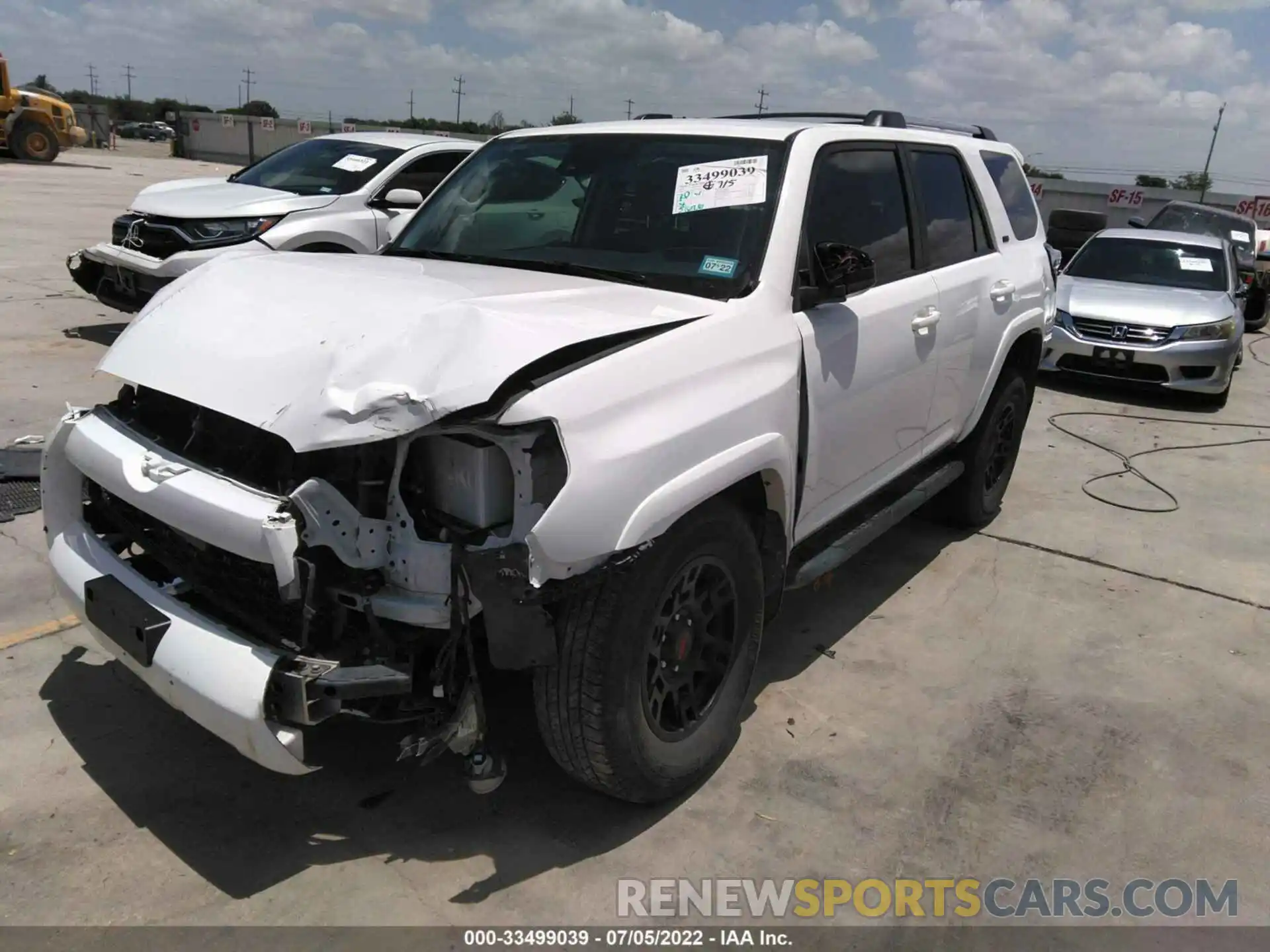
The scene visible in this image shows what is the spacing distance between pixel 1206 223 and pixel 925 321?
13327 mm

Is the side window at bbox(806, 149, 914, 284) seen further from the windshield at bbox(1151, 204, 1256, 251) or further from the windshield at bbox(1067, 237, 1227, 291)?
the windshield at bbox(1151, 204, 1256, 251)

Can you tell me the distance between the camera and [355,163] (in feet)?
27.9

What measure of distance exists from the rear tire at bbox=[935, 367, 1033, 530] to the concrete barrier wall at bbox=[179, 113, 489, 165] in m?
47.5

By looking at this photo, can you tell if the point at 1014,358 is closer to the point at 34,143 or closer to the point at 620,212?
the point at 620,212

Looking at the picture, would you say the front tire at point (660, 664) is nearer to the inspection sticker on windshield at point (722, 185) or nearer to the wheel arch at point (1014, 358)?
the inspection sticker on windshield at point (722, 185)

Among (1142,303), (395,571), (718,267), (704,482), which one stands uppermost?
(718,267)

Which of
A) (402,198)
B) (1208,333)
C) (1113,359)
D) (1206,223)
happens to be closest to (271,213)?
(402,198)

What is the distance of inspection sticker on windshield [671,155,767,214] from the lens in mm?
3393

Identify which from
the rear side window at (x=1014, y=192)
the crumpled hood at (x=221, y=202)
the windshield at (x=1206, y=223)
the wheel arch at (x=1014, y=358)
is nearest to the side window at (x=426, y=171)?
the crumpled hood at (x=221, y=202)

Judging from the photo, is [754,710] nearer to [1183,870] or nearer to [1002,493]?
[1183,870]

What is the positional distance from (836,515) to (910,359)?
2.44ft

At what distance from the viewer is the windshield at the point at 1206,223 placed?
46.7 feet

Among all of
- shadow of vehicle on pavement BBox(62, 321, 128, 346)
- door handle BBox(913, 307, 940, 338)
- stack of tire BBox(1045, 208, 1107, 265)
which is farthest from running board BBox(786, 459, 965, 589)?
stack of tire BBox(1045, 208, 1107, 265)

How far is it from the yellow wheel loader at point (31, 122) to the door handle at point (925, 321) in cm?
3231
